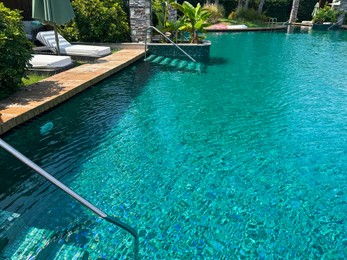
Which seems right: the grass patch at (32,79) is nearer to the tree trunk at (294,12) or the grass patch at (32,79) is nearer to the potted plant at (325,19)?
the potted plant at (325,19)

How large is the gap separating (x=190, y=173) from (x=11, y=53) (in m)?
5.36

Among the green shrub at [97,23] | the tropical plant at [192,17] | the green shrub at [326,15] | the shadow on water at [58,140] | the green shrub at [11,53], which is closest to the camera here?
the shadow on water at [58,140]

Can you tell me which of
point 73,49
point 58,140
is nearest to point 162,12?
point 73,49

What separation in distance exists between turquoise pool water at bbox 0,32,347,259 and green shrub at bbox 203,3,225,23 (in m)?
24.1

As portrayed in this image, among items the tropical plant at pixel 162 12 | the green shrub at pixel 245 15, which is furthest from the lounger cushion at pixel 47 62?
the green shrub at pixel 245 15

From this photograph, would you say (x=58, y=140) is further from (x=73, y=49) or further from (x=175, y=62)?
(x=175, y=62)

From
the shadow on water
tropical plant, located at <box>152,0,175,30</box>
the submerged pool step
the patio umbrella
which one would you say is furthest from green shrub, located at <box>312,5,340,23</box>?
the submerged pool step

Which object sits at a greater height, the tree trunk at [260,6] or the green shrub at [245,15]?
the tree trunk at [260,6]

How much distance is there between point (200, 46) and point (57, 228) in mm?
11876

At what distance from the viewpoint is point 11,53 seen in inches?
269

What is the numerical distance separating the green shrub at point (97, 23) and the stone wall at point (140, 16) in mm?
496

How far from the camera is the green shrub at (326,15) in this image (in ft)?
102

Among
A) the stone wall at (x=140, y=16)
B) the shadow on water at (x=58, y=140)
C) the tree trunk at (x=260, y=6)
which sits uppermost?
the tree trunk at (x=260, y=6)

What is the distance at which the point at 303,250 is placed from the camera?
3.57 metres
